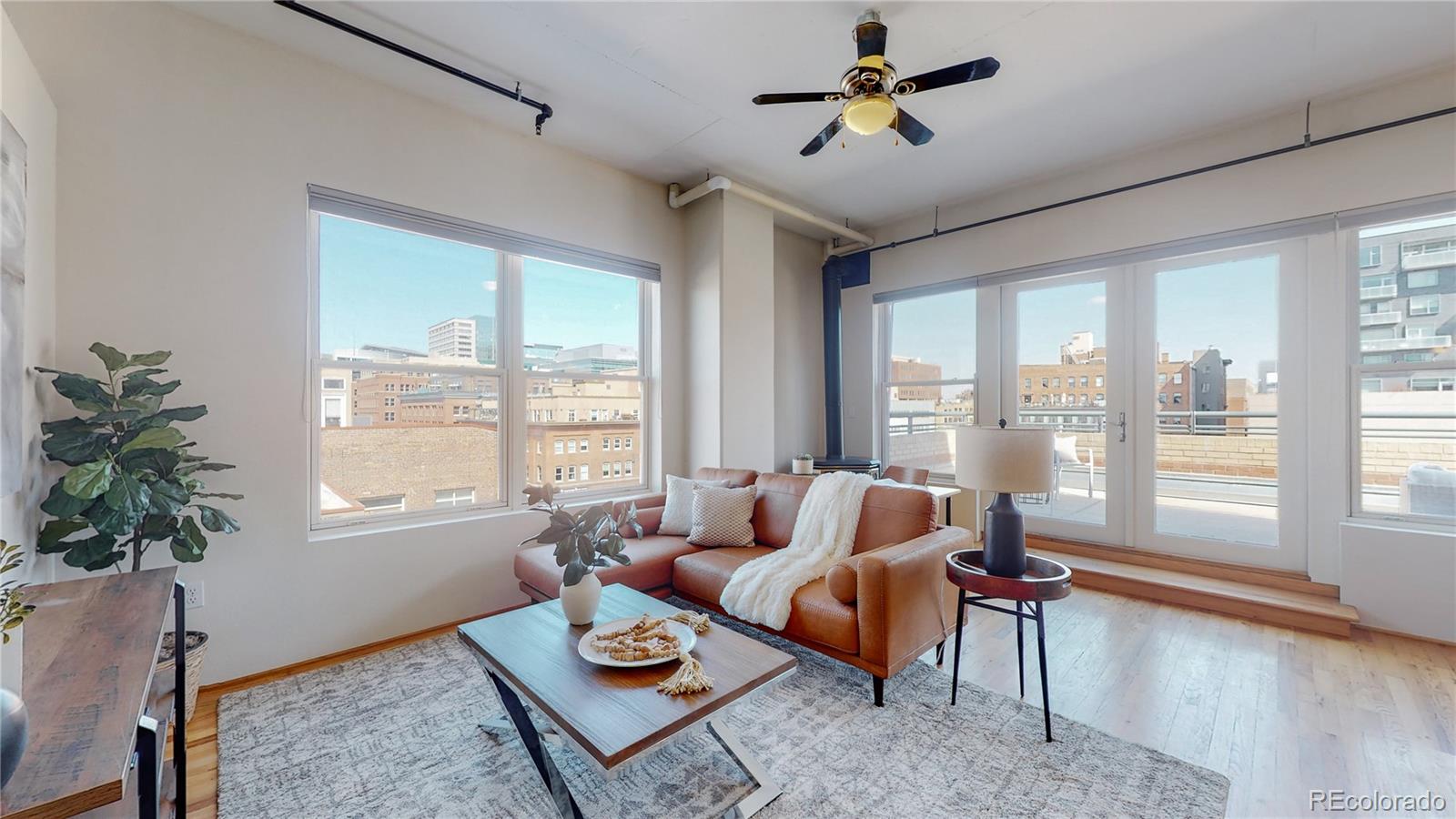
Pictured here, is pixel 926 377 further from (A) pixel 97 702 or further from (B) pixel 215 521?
(A) pixel 97 702

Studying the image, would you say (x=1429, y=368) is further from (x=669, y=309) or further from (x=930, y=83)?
(x=669, y=309)

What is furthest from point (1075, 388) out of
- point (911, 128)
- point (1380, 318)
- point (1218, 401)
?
point (911, 128)

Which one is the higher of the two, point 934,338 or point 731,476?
point 934,338

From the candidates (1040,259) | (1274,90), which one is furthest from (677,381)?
(1274,90)

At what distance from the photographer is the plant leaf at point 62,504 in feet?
5.89

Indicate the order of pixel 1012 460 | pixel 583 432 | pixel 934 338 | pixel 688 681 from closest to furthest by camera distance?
pixel 688 681
pixel 1012 460
pixel 583 432
pixel 934 338

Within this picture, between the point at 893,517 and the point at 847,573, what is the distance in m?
0.64

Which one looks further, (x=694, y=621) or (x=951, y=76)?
(x=951, y=76)

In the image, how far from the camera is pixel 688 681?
1.49 meters

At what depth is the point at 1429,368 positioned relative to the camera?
286cm

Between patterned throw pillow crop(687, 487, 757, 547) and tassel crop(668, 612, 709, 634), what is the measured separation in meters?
1.20

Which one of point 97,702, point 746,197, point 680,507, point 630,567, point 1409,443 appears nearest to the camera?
point 97,702

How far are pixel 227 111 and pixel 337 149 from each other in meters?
0.42

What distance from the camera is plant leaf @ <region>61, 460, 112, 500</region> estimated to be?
68.1 inches
